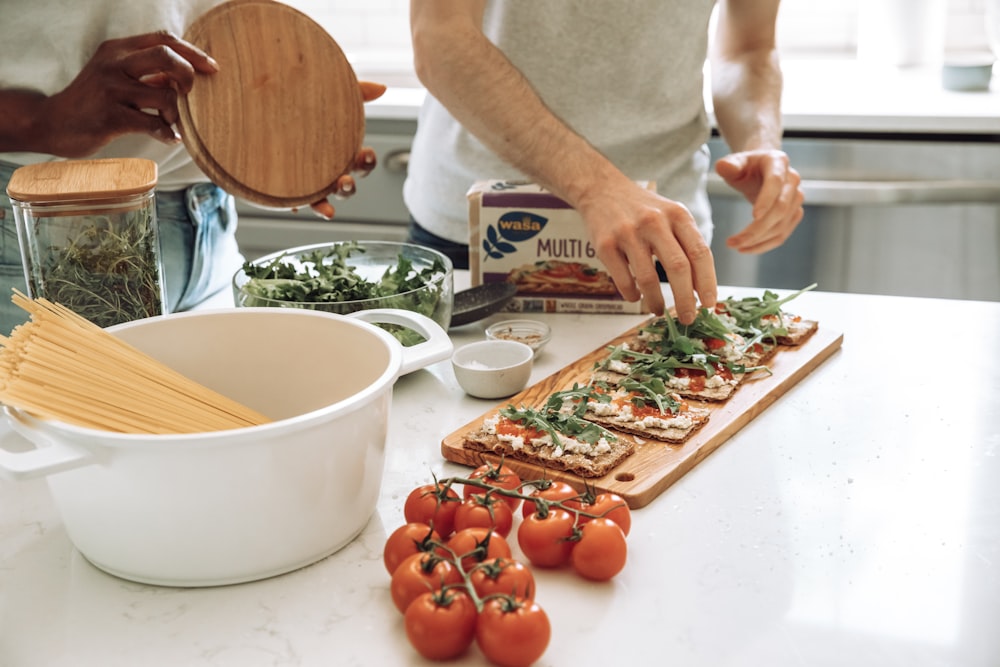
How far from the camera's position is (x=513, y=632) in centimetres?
66

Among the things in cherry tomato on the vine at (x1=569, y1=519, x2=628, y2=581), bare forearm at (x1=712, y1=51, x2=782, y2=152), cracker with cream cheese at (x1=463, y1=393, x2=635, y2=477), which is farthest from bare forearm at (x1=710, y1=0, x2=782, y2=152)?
cherry tomato on the vine at (x1=569, y1=519, x2=628, y2=581)

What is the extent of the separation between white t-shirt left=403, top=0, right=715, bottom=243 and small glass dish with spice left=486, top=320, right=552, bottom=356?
1.29 feet

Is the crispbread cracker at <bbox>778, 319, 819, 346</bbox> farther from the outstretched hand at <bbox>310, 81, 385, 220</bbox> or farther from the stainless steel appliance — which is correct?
the stainless steel appliance

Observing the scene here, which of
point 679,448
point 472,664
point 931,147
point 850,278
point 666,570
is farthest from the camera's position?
point 850,278

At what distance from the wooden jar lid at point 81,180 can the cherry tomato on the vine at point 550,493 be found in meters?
0.47

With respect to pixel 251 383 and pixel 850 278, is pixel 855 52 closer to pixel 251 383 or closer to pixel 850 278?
pixel 850 278

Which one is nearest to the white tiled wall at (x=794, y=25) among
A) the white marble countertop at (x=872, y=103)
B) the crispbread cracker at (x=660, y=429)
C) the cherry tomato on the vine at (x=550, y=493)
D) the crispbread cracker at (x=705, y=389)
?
the white marble countertop at (x=872, y=103)

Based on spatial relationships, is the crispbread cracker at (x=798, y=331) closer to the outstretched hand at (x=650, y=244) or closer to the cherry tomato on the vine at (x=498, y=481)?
the outstretched hand at (x=650, y=244)

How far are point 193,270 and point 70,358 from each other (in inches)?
29.1

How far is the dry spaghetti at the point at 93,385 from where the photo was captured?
749 mm

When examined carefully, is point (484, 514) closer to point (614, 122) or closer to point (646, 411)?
point (646, 411)

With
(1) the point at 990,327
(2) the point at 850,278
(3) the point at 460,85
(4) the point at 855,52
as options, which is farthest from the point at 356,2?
(1) the point at 990,327

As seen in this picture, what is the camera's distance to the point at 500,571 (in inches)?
28.1

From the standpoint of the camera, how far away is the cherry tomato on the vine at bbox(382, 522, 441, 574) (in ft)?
2.53
